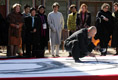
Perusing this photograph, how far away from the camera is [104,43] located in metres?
8.42

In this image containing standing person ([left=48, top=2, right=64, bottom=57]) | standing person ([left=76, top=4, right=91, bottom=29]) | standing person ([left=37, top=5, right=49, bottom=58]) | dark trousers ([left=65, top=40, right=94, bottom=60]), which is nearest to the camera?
dark trousers ([left=65, top=40, right=94, bottom=60])

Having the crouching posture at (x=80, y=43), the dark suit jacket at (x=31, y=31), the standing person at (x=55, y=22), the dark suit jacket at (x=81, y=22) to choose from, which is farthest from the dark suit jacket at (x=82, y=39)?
the standing person at (x=55, y=22)

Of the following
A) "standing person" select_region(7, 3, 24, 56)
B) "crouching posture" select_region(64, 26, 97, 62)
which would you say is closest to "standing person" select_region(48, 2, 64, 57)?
"standing person" select_region(7, 3, 24, 56)

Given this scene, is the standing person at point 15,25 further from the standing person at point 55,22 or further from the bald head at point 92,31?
the bald head at point 92,31

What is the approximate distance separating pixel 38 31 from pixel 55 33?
639 millimetres

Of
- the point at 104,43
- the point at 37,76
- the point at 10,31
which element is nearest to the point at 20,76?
the point at 37,76

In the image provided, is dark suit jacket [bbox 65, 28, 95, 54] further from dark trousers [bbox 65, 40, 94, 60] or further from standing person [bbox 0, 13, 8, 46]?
standing person [bbox 0, 13, 8, 46]

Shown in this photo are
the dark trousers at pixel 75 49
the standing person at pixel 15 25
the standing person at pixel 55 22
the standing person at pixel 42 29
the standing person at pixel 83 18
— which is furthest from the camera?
the standing person at pixel 55 22

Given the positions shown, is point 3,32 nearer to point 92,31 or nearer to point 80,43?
point 80,43

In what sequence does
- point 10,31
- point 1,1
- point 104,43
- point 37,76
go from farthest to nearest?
point 1,1 < point 104,43 < point 10,31 < point 37,76

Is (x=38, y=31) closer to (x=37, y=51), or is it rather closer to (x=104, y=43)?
(x=37, y=51)

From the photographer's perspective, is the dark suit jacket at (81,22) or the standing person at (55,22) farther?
the standing person at (55,22)

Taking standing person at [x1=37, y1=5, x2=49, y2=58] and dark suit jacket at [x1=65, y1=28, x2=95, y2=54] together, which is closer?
dark suit jacket at [x1=65, y1=28, x2=95, y2=54]

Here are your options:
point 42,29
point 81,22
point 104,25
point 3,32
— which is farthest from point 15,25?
point 104,25
